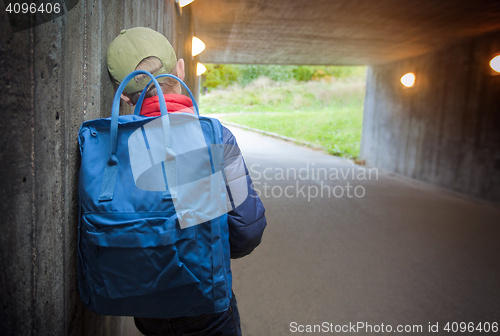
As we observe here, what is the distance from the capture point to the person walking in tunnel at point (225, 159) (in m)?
1.17

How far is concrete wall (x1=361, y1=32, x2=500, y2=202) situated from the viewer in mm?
6469

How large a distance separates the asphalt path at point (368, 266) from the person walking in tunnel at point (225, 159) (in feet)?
3.71

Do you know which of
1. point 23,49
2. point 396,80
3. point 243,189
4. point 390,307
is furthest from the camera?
point 396,80

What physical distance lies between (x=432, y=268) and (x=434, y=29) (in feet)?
16.9

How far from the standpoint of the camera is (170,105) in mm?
1230

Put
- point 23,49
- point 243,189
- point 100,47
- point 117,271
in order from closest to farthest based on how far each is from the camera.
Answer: point 23,49, point 117,271, point 243,189, point 100,47

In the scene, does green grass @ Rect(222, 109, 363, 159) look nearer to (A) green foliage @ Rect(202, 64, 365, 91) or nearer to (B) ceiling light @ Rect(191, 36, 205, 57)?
(A) green foliage @ Rect(202, 64, 365, 91)

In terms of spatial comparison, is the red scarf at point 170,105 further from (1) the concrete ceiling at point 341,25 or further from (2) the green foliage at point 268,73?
(2) the green foliage at point 268,73

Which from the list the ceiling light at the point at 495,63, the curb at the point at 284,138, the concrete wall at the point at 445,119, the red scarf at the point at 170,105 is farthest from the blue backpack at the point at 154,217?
the curb at the point at 284,138

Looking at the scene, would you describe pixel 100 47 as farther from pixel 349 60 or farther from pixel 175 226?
pixel 349 60

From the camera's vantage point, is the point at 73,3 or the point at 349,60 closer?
the point at 73,3

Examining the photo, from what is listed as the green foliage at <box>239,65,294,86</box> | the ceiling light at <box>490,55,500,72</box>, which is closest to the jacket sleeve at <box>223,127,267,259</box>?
the ceiling light at <box>490,55,500,72</box>

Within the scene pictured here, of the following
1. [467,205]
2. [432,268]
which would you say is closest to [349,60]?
[467,205]

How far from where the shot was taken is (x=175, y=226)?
3.32 feet
